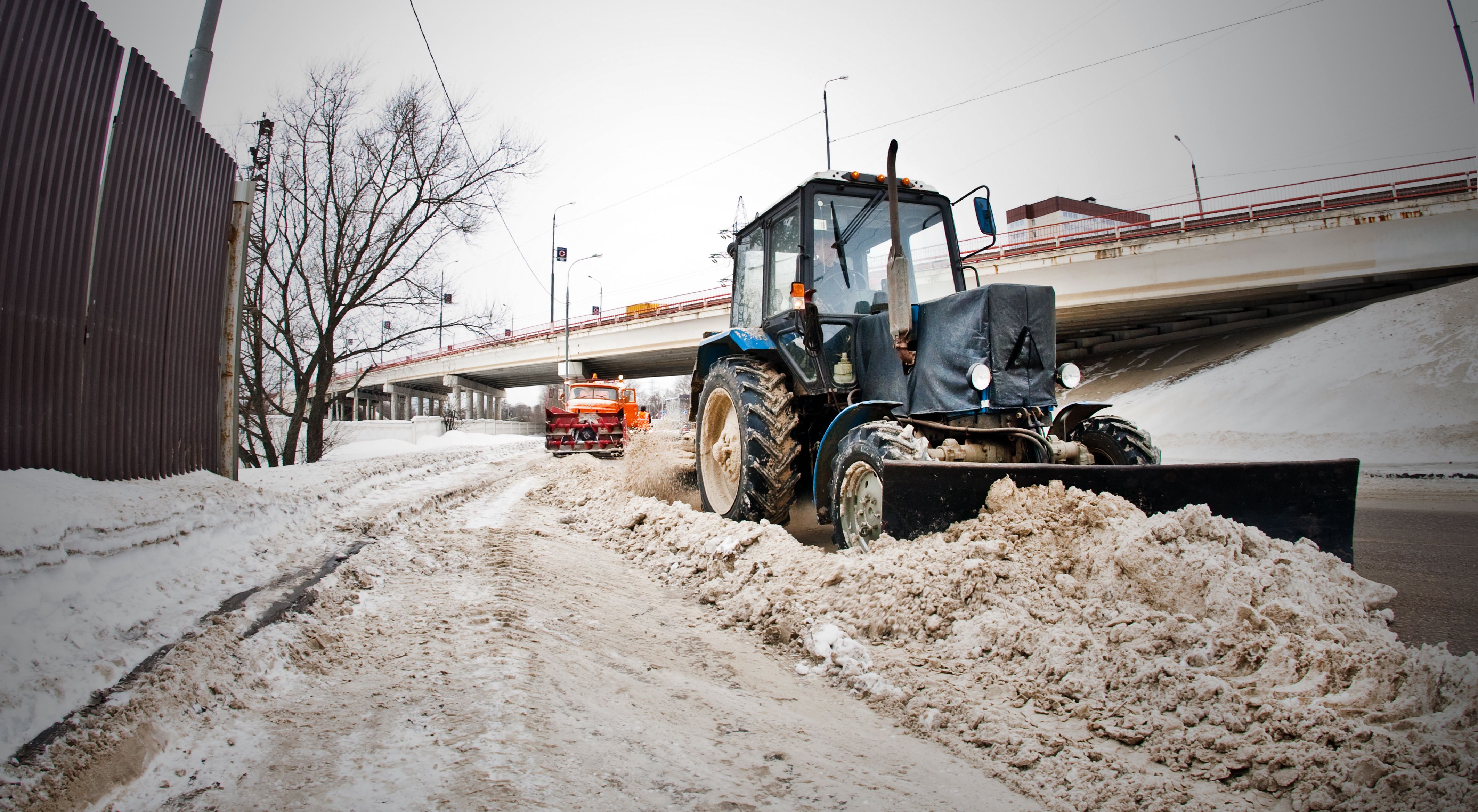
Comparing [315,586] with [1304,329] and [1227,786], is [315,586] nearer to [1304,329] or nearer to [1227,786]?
[1227,786]

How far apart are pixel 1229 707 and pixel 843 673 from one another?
3.95 ft

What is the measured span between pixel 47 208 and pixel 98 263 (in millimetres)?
572

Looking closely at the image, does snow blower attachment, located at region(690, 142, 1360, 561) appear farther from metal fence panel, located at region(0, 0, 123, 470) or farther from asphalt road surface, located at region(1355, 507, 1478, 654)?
metal fence panel, located at region(0, 0, 123, 470)

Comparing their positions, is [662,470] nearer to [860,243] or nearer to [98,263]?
[860,243]

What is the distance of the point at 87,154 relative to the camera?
4.24 m

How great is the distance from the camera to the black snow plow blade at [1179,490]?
2.97m

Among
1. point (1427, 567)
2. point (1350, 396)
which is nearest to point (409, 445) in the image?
point (1427, 567)

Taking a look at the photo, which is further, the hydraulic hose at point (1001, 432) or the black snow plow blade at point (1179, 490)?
the hydraulic hose at point (1001, 432)

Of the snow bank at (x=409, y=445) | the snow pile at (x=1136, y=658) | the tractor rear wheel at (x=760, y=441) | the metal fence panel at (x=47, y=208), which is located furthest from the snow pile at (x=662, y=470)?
the snow bank at (x=409, y=445)

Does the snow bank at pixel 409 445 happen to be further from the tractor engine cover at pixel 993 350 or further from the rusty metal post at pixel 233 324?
the tractor engine cover at pixel 993 350

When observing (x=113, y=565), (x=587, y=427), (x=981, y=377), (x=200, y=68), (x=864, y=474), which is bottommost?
(x=113, y=565)

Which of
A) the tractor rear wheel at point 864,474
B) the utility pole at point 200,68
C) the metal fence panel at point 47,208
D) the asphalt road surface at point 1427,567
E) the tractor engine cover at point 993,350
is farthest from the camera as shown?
the utility pole at point 200,68

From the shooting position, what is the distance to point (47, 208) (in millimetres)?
3889

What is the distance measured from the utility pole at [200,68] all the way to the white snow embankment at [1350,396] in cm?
1355
